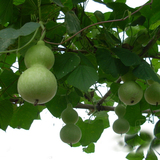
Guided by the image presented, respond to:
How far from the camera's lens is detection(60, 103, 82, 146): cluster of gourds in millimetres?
980

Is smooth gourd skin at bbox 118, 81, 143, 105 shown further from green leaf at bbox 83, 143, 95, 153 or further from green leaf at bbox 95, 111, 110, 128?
green leaf at bbox 83, 143, 95, 153

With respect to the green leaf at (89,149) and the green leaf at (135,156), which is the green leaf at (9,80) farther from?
the green leaf at (89,149)

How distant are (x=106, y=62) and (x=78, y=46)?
1.25 ft

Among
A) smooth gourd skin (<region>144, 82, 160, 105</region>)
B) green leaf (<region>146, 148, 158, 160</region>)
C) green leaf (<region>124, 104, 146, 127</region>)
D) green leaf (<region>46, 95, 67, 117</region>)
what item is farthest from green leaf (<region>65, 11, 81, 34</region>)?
green leaf (<region>146, 148, 158, 160</region>)

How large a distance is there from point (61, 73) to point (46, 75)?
20cm

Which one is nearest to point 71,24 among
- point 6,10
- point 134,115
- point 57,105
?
point 6,10

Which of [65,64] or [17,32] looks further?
[65,64]

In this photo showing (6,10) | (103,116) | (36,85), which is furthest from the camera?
(103,116)

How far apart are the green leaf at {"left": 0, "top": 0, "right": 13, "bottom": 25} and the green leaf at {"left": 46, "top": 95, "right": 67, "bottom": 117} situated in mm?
448

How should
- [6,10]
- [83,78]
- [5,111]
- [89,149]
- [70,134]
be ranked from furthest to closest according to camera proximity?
[89,149], [5,111], [70,134], [6,10], [83,78]

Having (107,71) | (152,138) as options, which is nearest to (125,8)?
(107,71)

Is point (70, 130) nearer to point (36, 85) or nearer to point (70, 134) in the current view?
point (70, 134)

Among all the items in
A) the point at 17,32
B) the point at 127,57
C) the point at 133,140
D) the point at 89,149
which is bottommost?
the point at 89,149

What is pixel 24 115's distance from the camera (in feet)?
4.33
